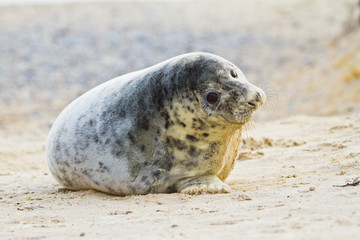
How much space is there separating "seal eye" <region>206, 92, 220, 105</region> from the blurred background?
6031 millimetres

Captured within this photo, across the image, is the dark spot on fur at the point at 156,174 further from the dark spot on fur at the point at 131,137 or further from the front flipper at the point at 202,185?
the dark spot on fur at the point at 131,137

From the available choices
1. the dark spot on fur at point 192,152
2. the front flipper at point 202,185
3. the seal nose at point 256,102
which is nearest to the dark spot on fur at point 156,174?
the front flipper at point 202,185

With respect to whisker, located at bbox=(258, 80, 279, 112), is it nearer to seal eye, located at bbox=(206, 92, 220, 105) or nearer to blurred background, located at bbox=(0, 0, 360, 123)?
seal eye, located at bbox=(206, 92, 220, 105)

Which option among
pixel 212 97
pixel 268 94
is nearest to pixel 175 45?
pixel 268 94

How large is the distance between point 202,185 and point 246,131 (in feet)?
1.68

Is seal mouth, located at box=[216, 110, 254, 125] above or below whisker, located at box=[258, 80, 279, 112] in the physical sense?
below

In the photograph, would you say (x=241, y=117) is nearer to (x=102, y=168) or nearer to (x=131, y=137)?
(x=131, y=137)

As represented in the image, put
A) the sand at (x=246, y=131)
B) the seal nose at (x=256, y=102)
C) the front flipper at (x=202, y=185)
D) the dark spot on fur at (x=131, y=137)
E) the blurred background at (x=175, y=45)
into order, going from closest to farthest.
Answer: the sand at (x=246, y=131) → the seal nose at (x=256, y=102) → the front flipper at (x=202, y=185) → the dark spot on fur at (x=131, y=137) → the blurred background at (x=175, y=45)

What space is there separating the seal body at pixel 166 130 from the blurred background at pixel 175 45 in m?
5.89

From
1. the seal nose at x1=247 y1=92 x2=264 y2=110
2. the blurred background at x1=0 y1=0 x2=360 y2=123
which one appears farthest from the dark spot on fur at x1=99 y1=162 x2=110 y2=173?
the blurred background at x1=0 y1=0 x2=360 y2=123

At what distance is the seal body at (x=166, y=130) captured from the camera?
3.64m

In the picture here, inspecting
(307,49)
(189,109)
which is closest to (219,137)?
(189,109)

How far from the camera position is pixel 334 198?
294cm

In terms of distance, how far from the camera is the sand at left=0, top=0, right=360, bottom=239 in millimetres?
2836
